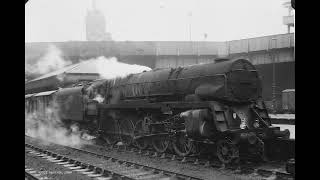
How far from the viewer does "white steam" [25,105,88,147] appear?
1740 centimetres

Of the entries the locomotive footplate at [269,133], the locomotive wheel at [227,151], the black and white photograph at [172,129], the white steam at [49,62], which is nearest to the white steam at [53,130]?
the black and white photograph at [172,129]

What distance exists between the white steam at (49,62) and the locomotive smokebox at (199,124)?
2823cm

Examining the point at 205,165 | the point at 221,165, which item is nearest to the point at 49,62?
the point at 205,165

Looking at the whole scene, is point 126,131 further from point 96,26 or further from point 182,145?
point 96,26

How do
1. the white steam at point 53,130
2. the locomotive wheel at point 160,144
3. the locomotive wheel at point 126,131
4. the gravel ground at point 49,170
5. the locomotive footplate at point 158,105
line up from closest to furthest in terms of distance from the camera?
the gravel ground at point 49,170 < the locomotive footplate at point 158,105 < the locomotive wheel at point 160,144 < the locomotive wheel at point 126,131 < the white steam at point 53,130

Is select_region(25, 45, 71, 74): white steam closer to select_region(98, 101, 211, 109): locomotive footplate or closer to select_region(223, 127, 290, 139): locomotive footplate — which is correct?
select_region(98, 101, 211, 109): locomotive footplate

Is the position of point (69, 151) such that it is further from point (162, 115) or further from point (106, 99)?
point (162, 115)

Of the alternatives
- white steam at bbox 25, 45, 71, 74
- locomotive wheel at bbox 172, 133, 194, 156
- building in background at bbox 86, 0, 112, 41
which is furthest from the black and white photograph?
building in background at bbox 86, 0, 112, 41

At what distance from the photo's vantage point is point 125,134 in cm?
1339

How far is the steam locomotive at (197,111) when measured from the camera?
9438 mm

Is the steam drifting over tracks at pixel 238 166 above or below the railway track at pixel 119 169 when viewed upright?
above

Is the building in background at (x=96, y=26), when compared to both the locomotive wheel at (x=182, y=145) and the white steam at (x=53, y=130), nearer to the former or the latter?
the white steam at (x=53, y=130)
